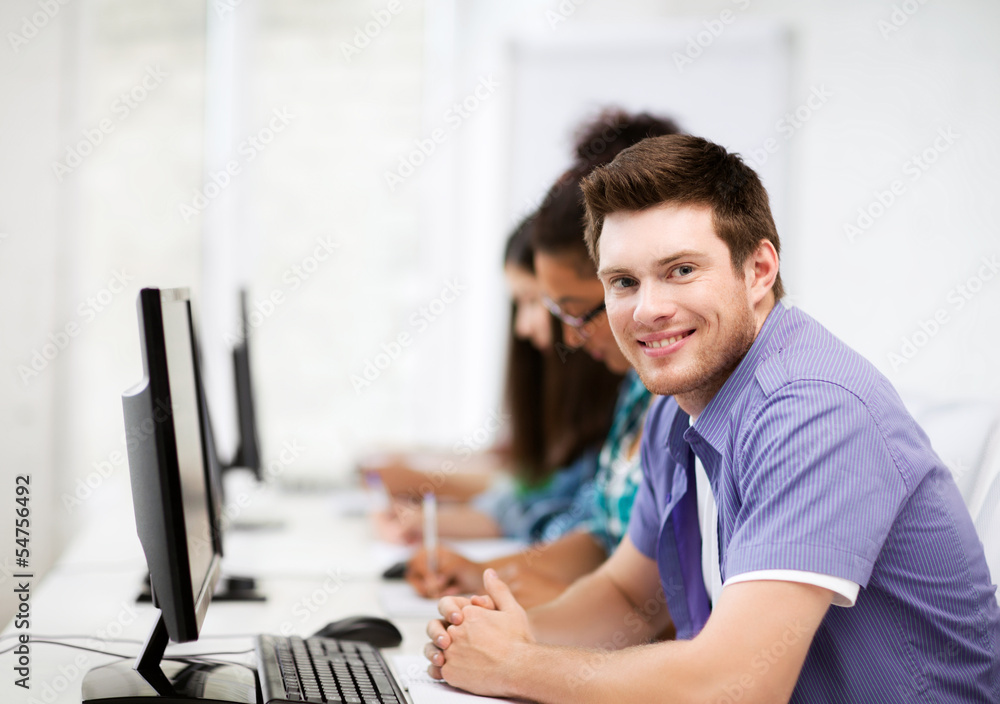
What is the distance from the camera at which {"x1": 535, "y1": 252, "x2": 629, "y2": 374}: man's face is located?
5.38 ft

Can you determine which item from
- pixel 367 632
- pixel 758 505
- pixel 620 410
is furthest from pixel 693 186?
pixel 620 410

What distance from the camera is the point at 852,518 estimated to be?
0.84 m

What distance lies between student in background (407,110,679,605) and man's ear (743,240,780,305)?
1.66ft

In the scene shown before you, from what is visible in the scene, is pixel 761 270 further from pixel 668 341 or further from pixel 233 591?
pixel 233 591

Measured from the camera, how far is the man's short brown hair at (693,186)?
40.2 inches

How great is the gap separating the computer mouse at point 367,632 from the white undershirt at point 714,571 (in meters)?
0.45

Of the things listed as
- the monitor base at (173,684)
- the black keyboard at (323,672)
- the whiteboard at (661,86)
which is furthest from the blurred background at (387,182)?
the black keyboard at (323,672)

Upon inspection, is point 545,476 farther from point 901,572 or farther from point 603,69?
point 603,69

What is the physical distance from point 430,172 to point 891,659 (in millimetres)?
3041

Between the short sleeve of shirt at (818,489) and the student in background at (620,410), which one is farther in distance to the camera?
the student in background at (620,410)

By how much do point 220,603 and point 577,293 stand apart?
85 cm

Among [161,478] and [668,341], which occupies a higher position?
[668,341]

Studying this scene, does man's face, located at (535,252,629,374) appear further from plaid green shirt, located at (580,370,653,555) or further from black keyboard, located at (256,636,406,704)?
black keyboard, located at (256,636,406,704)

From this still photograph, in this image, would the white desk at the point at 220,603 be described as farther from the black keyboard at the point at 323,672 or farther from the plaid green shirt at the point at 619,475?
the plaid green shirt at the point at 619,475
